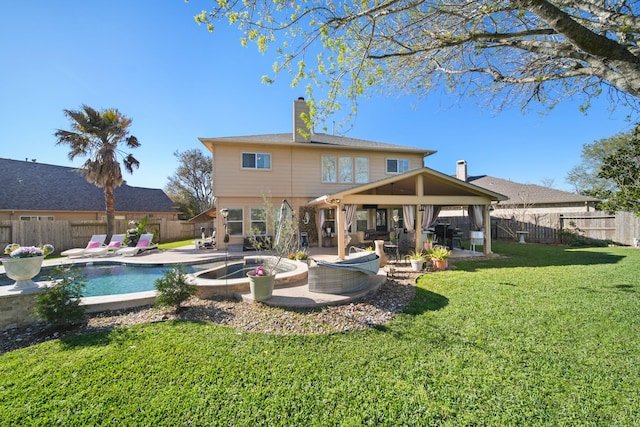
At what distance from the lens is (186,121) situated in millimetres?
13266

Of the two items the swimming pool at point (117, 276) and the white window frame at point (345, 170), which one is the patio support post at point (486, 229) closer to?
the white window frame at point (345, 170)

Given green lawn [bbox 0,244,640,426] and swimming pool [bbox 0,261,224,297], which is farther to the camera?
swimming pool [bbox 0,261,224,297]

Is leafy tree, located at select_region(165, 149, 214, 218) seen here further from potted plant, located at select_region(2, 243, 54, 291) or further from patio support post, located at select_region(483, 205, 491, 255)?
patio support post, located at select_region(483, 205, 491, 255)

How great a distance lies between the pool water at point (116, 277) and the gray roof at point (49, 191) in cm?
1214

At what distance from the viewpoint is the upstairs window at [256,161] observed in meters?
13.9

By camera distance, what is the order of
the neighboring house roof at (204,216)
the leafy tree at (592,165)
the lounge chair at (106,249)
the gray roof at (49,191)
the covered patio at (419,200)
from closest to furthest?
1. the covered patio at (419,200)
2. the lounge chair at (106,249)
3. the neighboring house roof at (204,216)
4. the gray roof at (49,191)
5. the leafy tree at (592,165)

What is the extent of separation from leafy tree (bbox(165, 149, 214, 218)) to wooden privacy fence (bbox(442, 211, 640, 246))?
32037 mm

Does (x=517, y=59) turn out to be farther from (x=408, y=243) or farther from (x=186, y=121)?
(x=186, y=121)

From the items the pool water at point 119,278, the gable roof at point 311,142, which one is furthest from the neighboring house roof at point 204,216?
the pool water at point 119,278

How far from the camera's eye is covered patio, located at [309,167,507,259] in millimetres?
9844

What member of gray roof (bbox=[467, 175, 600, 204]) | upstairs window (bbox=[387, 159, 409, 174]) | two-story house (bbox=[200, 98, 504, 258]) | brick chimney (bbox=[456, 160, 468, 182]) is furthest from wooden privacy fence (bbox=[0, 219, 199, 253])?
gray roof (bbox=[467, 175, 600, 204])

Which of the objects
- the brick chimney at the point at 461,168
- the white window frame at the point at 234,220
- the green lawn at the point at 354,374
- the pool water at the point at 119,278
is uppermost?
the brick chimney at the point at 461,168

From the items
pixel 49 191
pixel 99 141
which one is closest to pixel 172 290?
pixel 99 141

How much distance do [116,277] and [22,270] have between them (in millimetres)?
4166
